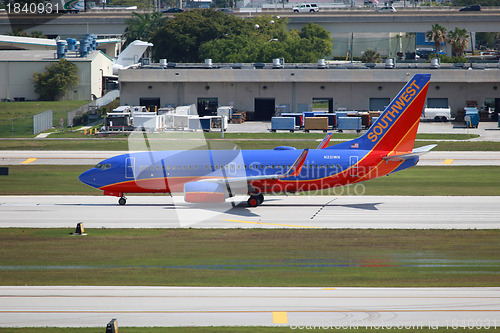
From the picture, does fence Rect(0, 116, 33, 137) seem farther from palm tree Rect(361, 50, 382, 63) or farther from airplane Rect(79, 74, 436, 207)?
palm tree Rect(361, 50, 382, 63)

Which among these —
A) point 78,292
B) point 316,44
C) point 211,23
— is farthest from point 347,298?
point 316,44

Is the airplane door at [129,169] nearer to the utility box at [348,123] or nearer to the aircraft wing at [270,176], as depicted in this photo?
the aircraft wing at [270,176]

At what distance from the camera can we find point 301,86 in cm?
9462

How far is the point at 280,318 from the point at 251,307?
162 cm

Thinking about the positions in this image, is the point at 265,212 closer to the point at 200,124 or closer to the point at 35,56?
the point at 200,124

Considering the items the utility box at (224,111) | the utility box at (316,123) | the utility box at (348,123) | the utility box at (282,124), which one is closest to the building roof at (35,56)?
the utility box at (224,111)

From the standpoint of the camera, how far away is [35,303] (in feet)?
77.9

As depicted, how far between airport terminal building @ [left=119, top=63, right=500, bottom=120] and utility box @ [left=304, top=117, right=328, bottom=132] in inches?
450

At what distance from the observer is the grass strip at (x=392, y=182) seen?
4700 centimetres

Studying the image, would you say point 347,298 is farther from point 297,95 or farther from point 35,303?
point 297,95

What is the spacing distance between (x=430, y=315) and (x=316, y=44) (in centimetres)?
12548

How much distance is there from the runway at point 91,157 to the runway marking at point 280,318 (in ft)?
132

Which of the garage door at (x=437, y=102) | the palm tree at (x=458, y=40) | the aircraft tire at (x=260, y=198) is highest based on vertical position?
the palm tree at (x=458, y=40)

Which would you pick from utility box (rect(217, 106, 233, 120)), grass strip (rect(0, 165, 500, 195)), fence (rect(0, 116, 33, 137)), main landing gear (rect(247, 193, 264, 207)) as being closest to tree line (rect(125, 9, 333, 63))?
utility box (rect(217, 106, 233, 120))
